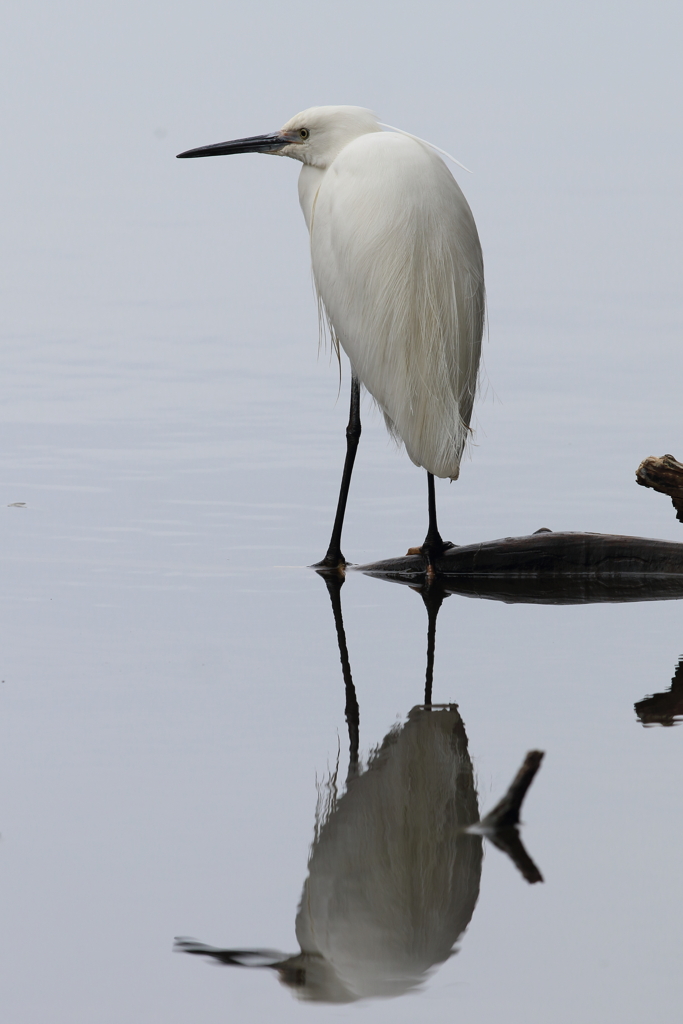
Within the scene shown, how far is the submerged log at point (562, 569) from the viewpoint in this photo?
486 cm

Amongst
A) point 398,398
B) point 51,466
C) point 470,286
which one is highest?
point 470,286

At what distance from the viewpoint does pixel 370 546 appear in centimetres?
557

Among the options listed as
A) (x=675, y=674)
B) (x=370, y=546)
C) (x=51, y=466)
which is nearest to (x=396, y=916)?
(x=675, y=674)

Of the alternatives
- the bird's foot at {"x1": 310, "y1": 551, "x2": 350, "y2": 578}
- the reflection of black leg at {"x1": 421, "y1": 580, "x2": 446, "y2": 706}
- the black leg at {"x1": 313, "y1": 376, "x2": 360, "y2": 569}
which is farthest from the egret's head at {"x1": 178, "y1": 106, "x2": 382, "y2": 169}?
the reflection of black leg at {"x1": 421, "y1": 580, "x2": 446, "y2": 706}

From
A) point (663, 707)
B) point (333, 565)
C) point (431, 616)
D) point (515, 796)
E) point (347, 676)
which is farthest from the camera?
point (333, 565)

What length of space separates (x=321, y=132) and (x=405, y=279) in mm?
747

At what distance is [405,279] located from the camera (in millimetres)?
4727

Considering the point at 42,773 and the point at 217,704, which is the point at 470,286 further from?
the point at 42,773

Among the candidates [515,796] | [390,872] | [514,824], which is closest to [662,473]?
[514,824]

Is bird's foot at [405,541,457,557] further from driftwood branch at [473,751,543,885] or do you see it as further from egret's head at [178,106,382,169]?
driftwood branch at [473,751,543,885]

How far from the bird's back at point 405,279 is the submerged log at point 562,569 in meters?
0.42

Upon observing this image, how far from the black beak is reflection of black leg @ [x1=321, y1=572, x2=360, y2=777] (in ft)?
5.61

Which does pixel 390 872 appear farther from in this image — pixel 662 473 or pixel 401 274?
pixel 401 274

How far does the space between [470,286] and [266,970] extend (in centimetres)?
308
